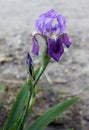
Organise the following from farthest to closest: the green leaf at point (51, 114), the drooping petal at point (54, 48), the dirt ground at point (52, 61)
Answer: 1. the dirt ground at point (52, 61)
2. the green leaf at point (51, 114)
3. the drooping petal at point (54, 48)

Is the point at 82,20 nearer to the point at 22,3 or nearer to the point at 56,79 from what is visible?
the point at 22,3

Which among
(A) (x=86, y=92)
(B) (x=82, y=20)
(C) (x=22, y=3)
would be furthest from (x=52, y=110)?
(C) (x=22, y=3)

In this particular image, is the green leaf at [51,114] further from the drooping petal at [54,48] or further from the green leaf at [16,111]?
the drooping petal at [54,48]

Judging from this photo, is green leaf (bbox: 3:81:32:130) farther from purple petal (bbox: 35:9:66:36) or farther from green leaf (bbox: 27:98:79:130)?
purple petal (bbox: 35:9:66:36)

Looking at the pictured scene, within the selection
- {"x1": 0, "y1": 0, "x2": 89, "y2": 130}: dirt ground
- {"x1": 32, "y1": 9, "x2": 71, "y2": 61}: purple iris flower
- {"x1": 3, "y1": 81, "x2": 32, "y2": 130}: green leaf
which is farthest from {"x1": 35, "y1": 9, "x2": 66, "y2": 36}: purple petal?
{"x1": 0, "y1": 0, "x2": 89, "y2": 130}: dirt ground

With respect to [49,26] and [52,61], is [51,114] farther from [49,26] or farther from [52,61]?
[52,61]

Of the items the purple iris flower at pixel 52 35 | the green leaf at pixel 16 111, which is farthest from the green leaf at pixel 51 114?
the purple iris flower at pixel 52 35
